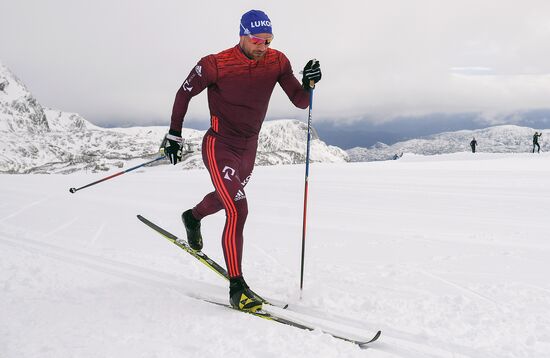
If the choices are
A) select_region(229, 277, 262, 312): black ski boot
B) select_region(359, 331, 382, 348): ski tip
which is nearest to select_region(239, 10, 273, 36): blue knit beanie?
select_region(229, 277, 262, 312): black ski boot

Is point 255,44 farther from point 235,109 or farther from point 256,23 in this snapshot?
point 235,109

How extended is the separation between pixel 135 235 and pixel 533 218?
7873mm

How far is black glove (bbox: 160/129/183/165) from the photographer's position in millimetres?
4266

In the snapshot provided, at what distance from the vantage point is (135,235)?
7469 mm

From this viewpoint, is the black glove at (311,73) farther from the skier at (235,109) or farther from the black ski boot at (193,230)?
the black ski boot at (193,230)

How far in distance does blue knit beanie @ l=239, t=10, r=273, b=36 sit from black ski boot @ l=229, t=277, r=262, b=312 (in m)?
2.52

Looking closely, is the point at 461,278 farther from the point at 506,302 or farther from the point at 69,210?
the point at 69,210

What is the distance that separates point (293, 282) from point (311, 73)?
246 centimetres

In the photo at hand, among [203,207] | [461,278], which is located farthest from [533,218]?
[203,207]

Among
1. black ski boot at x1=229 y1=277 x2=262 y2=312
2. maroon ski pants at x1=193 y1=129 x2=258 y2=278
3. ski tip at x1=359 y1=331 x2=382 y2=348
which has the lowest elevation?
ski tip at x1=359 y1=331 x2=382 y2=348

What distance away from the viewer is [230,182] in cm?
427

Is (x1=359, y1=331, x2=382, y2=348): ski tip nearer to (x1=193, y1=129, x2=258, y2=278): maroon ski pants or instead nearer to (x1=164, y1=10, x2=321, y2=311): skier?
(x1=164, y1=10, x2=321, y2=311): skier

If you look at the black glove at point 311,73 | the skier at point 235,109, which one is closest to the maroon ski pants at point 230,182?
the skier at point 235,109

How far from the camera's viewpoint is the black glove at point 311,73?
179 inches
